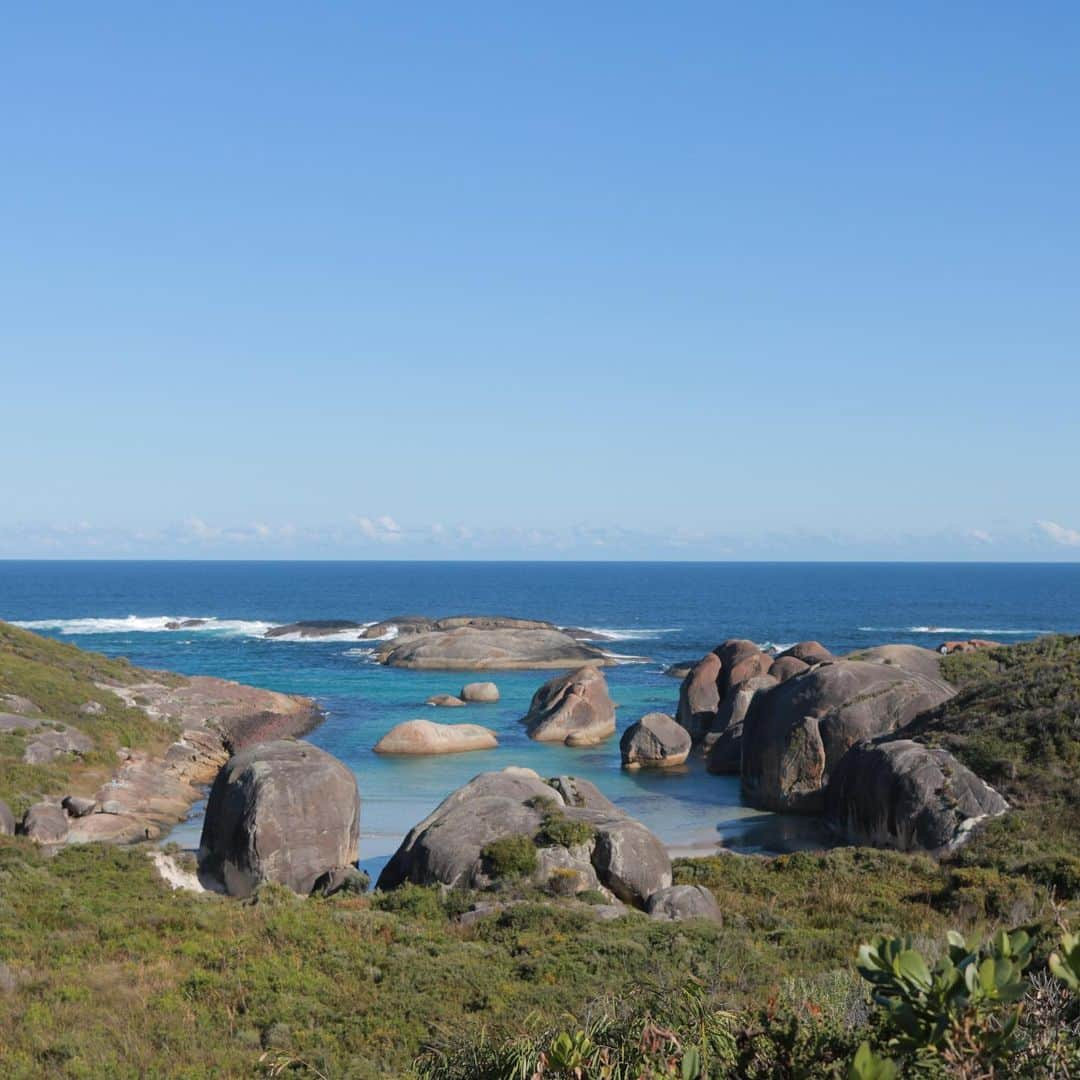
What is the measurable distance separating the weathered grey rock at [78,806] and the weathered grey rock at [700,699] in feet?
92.9

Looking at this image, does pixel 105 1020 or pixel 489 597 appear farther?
pixel 489 597

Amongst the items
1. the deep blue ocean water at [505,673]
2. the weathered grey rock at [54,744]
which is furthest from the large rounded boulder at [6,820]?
the weathered grey rock at [54,744]

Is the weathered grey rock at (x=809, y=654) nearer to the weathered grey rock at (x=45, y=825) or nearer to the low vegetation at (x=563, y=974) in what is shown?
the low vegetation at (x=563, y=974)

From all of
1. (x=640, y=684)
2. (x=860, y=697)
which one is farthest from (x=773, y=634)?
(x=860, y=697)

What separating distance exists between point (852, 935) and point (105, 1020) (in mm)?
12862

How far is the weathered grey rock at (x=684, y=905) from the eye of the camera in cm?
2244

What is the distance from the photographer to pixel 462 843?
967 inches

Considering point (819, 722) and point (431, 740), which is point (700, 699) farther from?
point (819, 722)

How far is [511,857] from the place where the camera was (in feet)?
78.2

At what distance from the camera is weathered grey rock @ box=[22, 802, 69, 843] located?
3058 cm

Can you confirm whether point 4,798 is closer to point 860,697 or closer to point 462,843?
point 462,843

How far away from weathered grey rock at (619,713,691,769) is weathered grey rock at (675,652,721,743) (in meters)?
4.66

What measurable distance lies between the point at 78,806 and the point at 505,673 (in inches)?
1820

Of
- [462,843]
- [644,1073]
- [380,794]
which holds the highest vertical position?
[644,1073]
